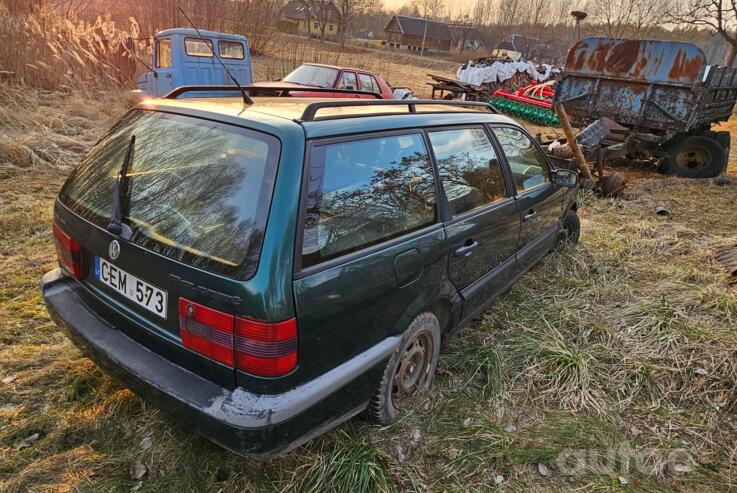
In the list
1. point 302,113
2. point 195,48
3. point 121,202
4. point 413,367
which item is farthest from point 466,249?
point 195,48

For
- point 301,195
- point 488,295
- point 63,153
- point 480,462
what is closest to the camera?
point 301,195

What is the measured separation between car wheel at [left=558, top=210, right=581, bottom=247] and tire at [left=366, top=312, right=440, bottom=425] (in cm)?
226

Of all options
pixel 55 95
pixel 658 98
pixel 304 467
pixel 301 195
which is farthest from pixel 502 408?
pixel 55 95

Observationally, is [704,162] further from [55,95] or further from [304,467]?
[55,95]

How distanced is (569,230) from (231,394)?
13.1 ft

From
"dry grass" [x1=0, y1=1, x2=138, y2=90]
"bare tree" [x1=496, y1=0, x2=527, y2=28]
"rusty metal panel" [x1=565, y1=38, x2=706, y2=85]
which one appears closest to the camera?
"rusty metal panel" [x1=565, y1=38, x2=706, y2=85]

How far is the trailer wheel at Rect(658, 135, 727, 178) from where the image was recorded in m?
8.48

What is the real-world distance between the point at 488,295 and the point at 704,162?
323 inches

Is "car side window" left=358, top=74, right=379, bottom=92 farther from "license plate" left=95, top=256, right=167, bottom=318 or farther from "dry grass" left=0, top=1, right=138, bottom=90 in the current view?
"license plate" left=95, top=256, right=167, bottom=318

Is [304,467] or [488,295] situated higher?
[488,295]

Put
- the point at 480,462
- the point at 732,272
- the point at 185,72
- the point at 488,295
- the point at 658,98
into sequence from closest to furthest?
the point at 480,462 → the point at 488,295 → the point at 732,272 → the point at 658,98 → the point at 185,72

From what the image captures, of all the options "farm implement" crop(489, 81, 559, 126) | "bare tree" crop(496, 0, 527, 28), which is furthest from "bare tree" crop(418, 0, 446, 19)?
"farm implement" crop(489, 81, 559, 126)

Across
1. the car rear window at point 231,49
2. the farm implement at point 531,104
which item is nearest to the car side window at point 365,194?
the car rear window at point 231,49

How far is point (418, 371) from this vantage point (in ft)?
8.52
